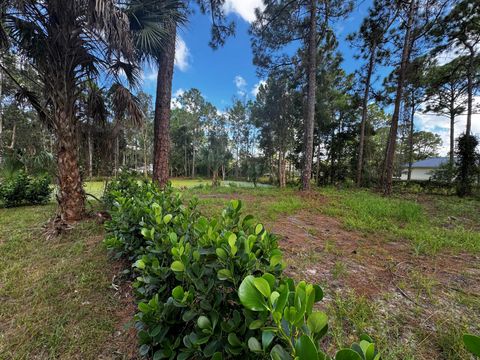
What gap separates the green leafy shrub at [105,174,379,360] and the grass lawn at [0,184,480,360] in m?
0.62

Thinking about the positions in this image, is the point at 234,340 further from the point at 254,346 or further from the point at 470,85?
the point at 470,85

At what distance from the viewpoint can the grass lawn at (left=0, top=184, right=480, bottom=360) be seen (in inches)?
48.5

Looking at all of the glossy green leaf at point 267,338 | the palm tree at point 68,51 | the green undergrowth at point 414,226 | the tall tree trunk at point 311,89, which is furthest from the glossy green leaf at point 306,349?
the tall tree trunk at point 311,89

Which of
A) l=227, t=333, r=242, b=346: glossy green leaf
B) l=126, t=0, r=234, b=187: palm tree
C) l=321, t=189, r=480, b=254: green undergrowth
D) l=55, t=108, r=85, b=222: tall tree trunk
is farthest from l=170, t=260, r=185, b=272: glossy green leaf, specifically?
l=126, t=0, r=234, b=187: palm tree

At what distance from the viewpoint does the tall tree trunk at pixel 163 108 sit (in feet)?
13.4

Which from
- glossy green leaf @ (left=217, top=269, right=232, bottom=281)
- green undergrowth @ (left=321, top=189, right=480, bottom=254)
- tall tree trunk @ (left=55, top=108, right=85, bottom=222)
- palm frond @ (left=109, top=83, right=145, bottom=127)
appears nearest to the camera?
glossy green leaf @ (left=217, top=269, right=232, bottom=281)

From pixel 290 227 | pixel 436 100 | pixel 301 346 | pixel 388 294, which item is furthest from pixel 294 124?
pixel 301 346

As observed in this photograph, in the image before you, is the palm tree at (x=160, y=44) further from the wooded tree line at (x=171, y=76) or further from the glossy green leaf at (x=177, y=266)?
the glossy green leaf at (x=177, y=266)

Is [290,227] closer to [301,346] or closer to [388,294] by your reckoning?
[388,294]

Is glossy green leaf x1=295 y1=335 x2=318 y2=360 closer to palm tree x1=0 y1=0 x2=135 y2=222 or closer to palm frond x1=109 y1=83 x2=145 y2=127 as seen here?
palm tree x1=0 y1=0 x2=135 y2=222

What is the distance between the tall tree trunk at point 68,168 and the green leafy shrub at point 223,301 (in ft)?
10.2

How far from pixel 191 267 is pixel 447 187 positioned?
1271 cm

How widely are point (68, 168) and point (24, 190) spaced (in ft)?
12.7

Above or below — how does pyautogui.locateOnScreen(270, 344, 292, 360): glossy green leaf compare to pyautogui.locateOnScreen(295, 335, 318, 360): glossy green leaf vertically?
below
